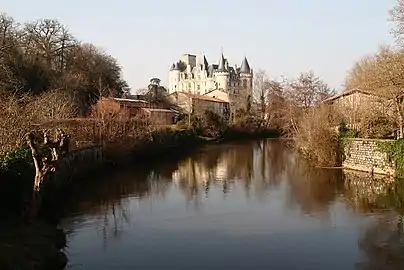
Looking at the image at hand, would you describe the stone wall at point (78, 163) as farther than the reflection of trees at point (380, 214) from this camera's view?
Yes

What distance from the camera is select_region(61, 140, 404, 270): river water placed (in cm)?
1220

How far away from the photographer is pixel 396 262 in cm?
1171

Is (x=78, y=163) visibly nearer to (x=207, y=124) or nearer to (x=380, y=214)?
(x=380, y=214)

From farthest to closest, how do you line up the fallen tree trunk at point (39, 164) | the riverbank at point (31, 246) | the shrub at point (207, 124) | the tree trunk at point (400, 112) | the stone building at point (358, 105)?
1. the shrub at point (207, 124)
2. the stone building at point (358, 105)
3. the tree trunk at point (400, 112)
4. the fallen tree trunk at point (39, 164)
5. the riverbank at point (31, 246)

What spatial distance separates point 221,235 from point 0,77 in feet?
62.2

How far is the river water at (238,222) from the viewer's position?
12.2 meters

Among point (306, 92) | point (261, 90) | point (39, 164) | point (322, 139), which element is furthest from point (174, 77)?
point (39, 164)

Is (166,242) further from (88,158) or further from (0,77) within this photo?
(0,77)

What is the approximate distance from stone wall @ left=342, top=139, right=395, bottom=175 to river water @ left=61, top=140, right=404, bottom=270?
771 millimetres

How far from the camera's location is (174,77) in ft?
389

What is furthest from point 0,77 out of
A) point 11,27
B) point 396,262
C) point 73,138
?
point 396,262

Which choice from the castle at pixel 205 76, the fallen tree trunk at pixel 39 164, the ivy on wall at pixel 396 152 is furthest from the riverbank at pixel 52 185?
the castle at pixel 205 76

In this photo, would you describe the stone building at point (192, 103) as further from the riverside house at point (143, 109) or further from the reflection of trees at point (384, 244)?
the reflection of trees at point (384, 244)

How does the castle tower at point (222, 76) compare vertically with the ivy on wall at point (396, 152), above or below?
above
